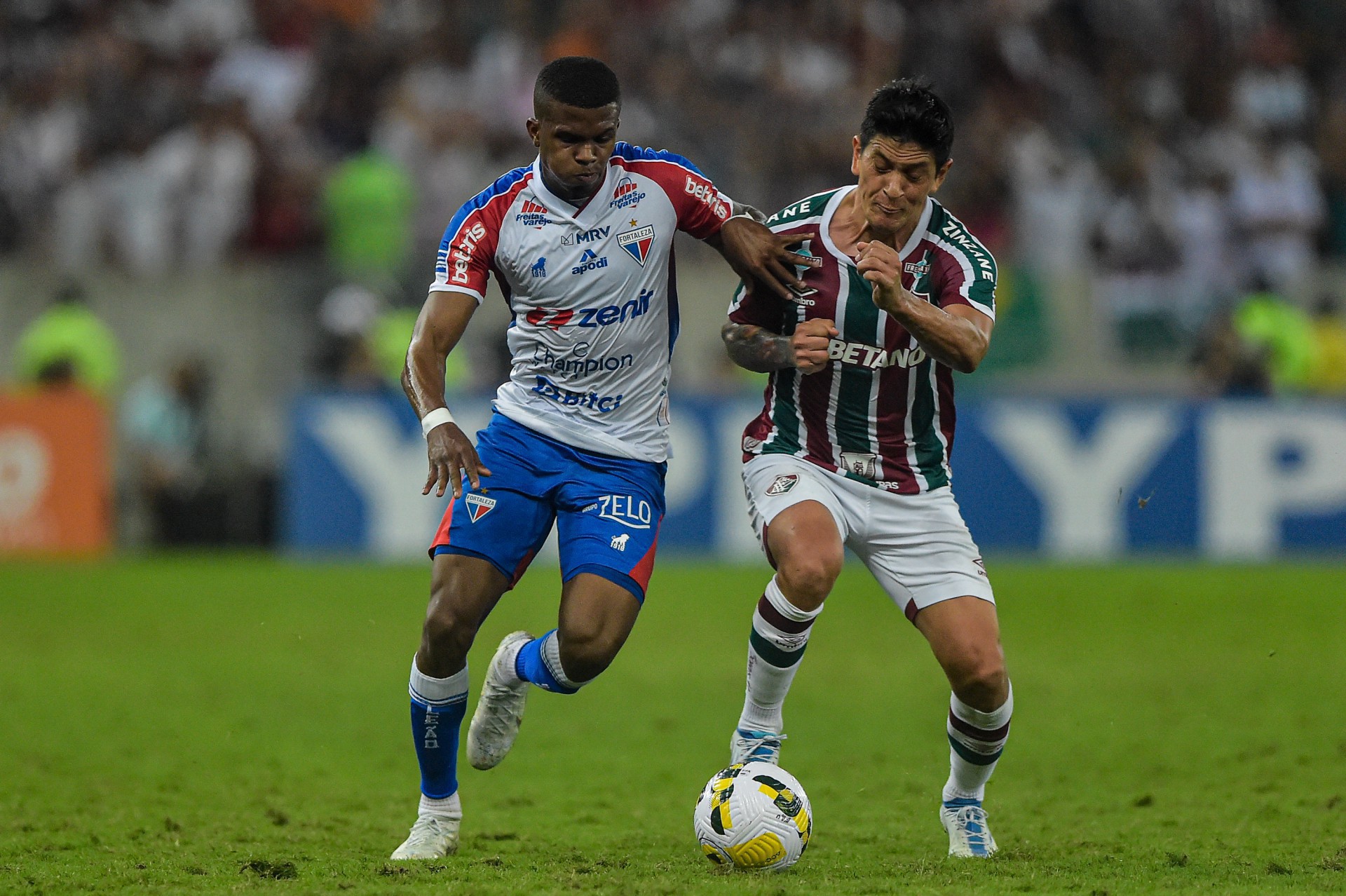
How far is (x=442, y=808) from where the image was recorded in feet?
20.3

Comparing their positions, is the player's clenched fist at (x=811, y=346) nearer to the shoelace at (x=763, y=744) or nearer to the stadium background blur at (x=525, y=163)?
the shoelace at (x=763, y=744)

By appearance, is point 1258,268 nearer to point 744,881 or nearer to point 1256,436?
point 1256,436

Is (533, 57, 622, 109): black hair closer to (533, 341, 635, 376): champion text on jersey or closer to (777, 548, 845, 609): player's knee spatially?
(533, 341, 635, 376): champion text on jersey

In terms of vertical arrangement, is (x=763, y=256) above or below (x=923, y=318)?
above

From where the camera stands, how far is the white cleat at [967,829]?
20.0ft

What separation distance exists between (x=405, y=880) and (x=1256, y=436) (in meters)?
11.3

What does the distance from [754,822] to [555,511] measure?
4.55ft

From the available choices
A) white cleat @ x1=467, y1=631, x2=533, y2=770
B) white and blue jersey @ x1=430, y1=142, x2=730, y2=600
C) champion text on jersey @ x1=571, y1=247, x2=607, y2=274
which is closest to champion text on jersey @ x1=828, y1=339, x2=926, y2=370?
white and blue jersey @ x1=430, y1=142, x2=730, y2=600

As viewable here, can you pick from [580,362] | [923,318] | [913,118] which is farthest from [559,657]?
[913,118]

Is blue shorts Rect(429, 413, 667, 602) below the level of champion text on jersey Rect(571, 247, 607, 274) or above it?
below

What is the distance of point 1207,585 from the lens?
14008mm

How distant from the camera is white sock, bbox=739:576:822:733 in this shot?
6238 mm

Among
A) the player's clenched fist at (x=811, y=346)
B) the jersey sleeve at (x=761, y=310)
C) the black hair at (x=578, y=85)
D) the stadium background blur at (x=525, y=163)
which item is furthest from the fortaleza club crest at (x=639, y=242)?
the stadium background blur at (x=525, y=163)

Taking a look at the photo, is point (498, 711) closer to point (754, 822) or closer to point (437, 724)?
point (437, 724)
